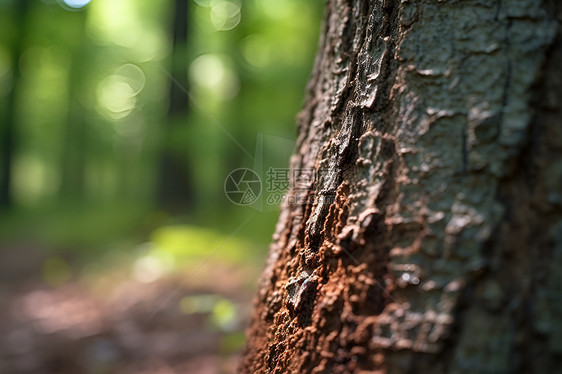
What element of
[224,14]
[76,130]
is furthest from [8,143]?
[224,14]

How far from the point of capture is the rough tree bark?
2.23 ft

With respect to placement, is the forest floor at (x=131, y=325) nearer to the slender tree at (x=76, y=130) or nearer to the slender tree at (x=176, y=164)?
the slender tree at (x=176, y=164)

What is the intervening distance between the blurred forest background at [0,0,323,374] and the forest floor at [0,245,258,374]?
0.01 meters

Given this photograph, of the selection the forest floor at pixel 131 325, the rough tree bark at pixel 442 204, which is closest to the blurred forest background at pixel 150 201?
the forest floor at pixel 131 325

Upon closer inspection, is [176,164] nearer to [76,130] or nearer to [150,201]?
[150,201]

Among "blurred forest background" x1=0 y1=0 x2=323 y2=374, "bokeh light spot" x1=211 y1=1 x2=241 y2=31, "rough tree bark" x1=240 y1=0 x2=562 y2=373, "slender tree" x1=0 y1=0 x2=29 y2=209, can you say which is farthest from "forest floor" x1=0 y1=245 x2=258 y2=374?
"slender tree" x1=0 y1=0 x2=29 y2=209

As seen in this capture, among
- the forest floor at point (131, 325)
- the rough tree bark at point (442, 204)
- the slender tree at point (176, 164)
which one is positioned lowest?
the forest floor at point (131, 325)

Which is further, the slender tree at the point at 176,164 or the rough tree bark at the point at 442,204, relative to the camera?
the slender tree at the point at 176,164

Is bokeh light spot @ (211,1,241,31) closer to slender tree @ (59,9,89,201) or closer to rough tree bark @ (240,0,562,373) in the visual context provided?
slender tree @ (59,9,89,201)

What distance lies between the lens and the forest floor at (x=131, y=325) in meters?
2.50

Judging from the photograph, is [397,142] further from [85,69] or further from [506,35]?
[85,69]

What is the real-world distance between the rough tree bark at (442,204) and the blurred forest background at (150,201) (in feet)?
2.42

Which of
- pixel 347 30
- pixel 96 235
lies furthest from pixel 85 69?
pixel 347 30

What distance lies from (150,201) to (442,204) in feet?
33.2
